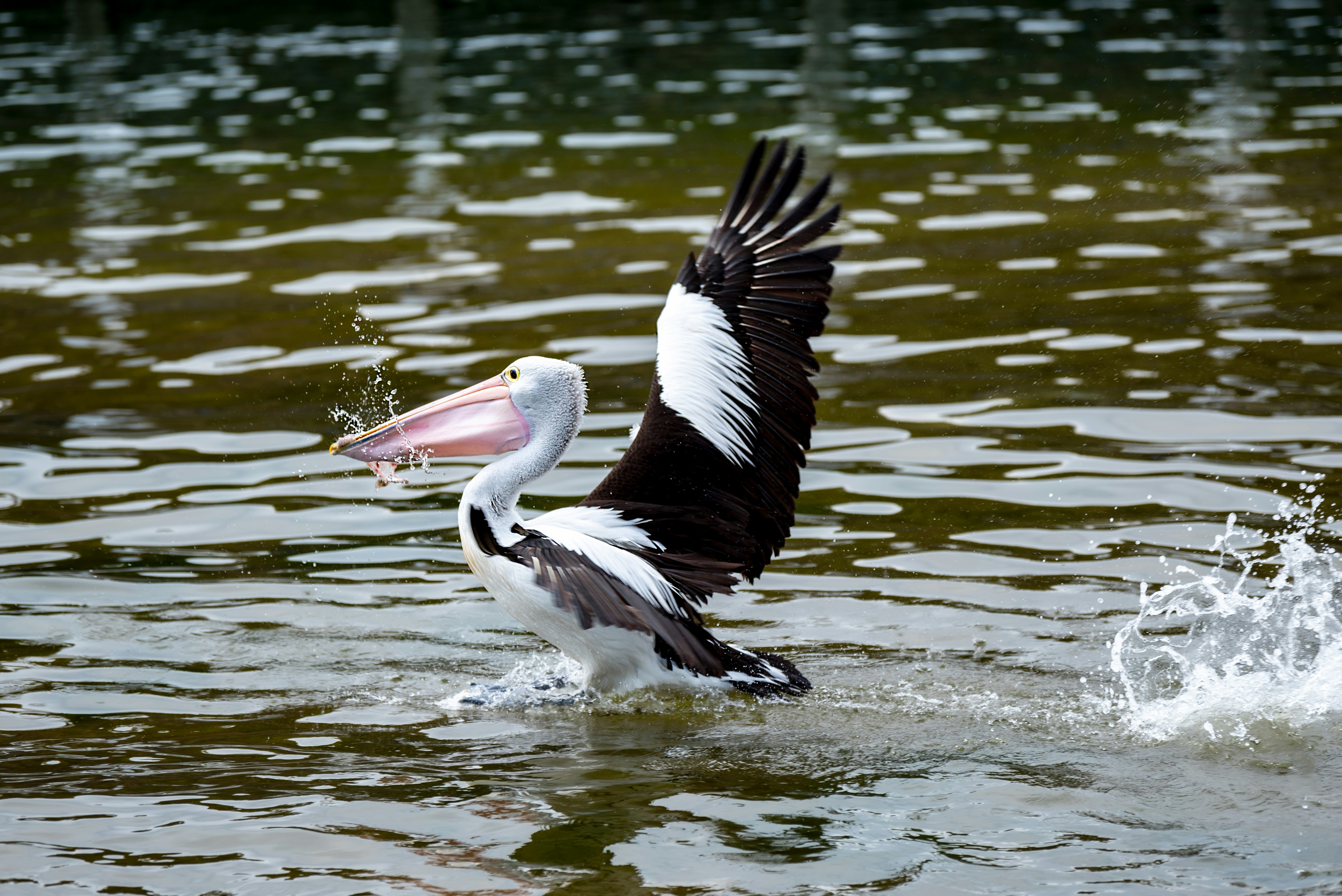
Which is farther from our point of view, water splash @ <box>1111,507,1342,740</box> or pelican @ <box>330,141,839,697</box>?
pelican @ <box>330,141,839,697</box>

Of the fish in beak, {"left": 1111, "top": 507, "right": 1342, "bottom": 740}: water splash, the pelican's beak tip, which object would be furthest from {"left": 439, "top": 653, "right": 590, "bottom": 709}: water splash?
{"left": 1111, "top": 507, "right": 1342, "bottom": 740}: water splash

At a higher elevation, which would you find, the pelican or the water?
the pelican

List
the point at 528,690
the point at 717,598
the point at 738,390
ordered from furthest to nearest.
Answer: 1. the point at 717,598
2. the point at 738,390
3. the point at 528,690

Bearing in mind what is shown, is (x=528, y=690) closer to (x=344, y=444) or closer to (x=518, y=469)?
(x=518, y=469)

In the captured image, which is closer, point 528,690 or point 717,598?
point 528,690

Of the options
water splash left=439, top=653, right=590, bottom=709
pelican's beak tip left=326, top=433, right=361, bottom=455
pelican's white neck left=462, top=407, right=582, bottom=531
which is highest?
pelican's beak tip left=326, top=433, right=361, bottom=455

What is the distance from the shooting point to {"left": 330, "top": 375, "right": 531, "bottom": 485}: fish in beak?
461 cm

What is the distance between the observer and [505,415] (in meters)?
4.71

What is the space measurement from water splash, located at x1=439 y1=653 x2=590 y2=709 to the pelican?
0.27ft

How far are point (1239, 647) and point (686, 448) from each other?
166 cm

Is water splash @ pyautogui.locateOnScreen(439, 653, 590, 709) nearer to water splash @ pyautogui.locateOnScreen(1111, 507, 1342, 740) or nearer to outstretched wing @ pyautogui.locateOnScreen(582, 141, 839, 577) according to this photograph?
outstretched wing @ pyautogui.locateOnScreen(582, 141, 839, 577)

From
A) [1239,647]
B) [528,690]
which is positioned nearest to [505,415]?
[528,690]

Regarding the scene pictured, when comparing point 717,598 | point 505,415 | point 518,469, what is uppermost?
point 505,415

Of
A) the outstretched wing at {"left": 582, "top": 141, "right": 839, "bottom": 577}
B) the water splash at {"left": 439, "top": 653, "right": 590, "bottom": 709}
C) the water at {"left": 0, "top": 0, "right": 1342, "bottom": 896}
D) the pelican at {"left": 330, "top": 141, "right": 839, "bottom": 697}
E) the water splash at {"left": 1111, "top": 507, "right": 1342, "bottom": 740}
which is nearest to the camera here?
the water at {"left": 0, "top": 0, "right": 1342, "bottom": 896}
